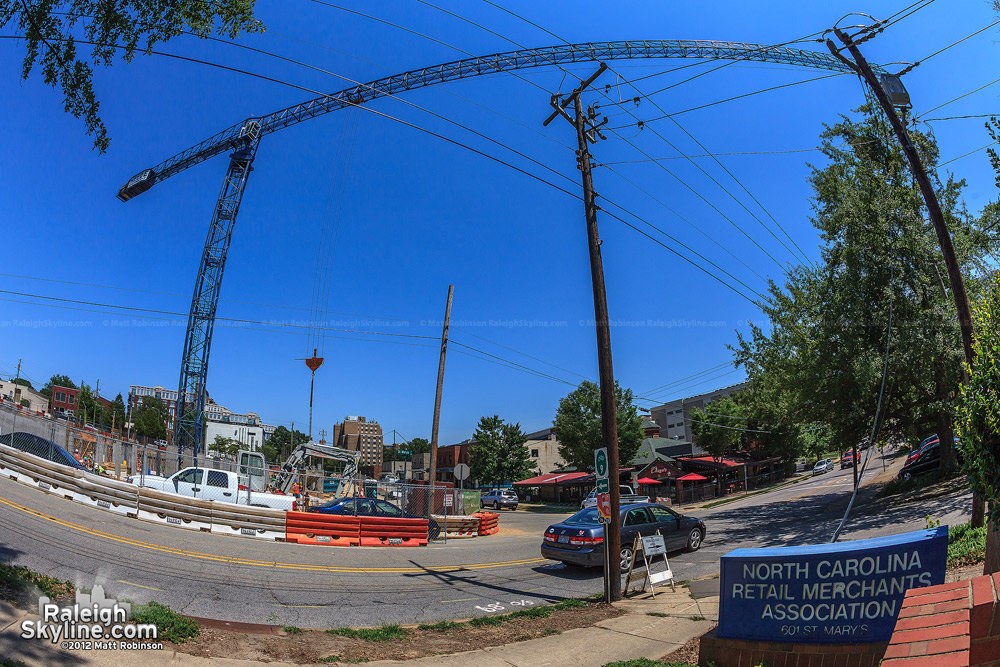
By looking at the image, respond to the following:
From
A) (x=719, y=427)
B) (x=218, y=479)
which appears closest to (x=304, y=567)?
(x=218, y=479)

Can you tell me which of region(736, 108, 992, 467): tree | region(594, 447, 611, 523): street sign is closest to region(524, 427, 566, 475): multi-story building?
region(736, 108, 992, 467): tree

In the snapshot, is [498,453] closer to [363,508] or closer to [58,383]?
[363,508]

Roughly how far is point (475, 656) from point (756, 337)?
74.6 feet

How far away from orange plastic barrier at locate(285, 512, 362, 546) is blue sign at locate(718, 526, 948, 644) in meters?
14.0

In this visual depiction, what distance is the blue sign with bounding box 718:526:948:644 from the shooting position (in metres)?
4.93

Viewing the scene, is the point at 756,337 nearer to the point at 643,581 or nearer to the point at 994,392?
the point at 643,581

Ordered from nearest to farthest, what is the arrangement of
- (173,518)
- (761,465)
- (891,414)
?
(173,518)
(891,414)
(761,465)

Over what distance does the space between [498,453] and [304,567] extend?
48.3 metres

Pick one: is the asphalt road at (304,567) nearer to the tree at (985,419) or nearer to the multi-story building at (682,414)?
the tree at (985,419)

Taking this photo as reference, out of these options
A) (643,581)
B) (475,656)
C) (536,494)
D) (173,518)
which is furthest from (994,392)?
(536,494)

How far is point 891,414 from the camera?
2127cm

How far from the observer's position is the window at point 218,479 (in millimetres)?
18984

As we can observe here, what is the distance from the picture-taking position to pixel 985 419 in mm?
4648

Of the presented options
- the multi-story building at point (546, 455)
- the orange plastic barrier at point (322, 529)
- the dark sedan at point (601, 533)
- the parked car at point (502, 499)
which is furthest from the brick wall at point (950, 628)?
the multi-story building at point (546, 455)
